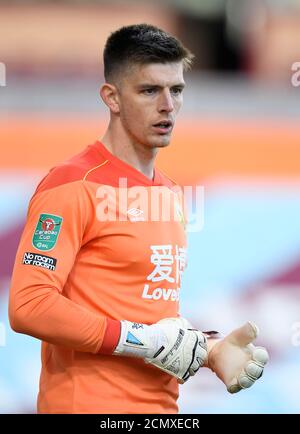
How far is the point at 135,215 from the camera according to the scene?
3.03 metres

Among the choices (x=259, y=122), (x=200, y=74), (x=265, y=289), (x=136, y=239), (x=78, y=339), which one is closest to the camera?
(x=78, y=339)

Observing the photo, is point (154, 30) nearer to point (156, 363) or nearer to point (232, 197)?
point (156, 363)

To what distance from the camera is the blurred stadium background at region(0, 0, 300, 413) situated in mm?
5051

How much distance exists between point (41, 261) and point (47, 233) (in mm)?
87

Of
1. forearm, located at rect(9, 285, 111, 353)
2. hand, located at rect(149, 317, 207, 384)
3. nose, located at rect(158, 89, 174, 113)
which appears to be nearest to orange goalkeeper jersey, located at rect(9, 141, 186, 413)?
forearm, located at rect(9, 285, 111, 353)

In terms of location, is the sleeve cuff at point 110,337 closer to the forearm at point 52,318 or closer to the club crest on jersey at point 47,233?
the forearm at point 52,318

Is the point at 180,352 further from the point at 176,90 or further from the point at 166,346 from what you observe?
the point at 176,90

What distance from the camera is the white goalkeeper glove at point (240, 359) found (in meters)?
3.01

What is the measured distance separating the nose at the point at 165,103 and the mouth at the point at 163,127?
0.13 feet

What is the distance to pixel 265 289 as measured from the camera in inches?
206

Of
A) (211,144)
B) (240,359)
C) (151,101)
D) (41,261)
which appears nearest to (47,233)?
(41,261)

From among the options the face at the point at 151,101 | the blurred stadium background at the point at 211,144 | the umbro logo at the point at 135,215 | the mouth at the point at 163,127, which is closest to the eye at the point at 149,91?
the face at the point at 151,101
